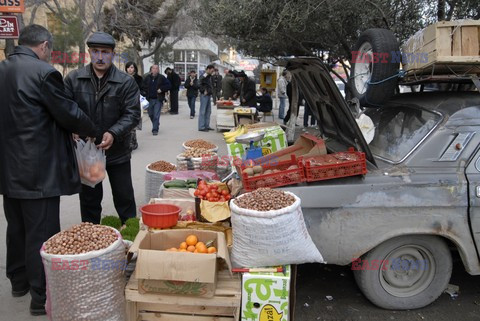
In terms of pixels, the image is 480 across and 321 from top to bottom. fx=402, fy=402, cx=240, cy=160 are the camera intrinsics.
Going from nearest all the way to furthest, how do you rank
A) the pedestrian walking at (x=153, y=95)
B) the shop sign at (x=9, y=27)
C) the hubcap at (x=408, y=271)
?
the hubcap at (x=408, y=271) → the shop sign at (x=9, y=27) → the pedestrian walking at (x=153, y=95)

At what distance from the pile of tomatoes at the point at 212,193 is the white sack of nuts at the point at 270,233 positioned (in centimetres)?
82

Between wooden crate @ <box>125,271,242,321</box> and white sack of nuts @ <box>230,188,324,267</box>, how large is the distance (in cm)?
29

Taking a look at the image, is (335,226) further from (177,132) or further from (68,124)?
(177,132)

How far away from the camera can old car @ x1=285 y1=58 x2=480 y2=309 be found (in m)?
3.19

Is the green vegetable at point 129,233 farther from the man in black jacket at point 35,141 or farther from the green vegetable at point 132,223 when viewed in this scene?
the man in black jacket at point 35,141

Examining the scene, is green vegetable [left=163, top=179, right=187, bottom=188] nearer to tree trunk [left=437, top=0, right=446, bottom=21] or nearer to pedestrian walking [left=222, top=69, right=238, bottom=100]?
tree trunk [left=437, top=0, right=446, bottom=21]

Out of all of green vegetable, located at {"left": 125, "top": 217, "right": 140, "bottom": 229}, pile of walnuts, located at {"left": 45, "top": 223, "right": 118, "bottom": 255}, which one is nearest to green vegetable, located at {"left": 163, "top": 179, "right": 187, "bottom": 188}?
green vegetable, located at {"left": 125, "top": 217, "right": 140, "bottom": 229}

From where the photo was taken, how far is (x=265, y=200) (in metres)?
2.99

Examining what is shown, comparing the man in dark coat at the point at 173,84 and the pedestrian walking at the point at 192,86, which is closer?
the man in dark coat at the point at 173,84

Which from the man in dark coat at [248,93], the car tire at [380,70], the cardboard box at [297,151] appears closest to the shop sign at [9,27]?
the cardboard box at [297,151]

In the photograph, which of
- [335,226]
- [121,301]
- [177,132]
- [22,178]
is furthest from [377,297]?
[177,132]

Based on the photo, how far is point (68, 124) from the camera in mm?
3178

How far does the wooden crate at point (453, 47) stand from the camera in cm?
377

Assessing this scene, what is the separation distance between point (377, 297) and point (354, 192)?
977mm
